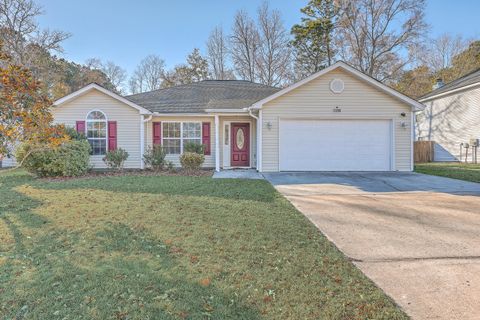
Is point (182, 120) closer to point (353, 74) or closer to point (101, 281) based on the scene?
point (353, 74)

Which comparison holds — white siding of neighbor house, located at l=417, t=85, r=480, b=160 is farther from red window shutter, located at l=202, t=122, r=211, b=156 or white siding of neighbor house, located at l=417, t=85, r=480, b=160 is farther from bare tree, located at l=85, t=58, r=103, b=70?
bare tree, located at l=85, t=58, r=103, b=70

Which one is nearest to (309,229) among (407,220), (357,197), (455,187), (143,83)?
(407,220)

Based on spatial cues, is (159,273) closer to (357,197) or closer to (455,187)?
(357,197)

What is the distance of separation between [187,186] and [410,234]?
18.7ft

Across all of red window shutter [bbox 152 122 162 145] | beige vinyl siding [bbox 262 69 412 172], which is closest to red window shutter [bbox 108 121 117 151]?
red window shutter [bbox 152 122 162 145]

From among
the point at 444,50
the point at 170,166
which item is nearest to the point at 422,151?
the point at 170,166

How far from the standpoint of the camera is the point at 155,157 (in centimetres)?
1270

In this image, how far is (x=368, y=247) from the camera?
411cm

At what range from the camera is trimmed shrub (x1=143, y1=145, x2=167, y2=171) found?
12719 millimetres

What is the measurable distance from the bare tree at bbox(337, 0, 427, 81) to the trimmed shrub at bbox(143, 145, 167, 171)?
20.8 m

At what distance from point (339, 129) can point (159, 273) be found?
34.6 feet

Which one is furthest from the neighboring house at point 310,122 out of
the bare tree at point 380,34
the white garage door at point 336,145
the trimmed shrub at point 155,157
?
the bare tree at point 380,34

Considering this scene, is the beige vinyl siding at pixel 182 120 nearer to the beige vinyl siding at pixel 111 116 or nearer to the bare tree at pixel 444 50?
the beige vinyl siding at pixel 111 116

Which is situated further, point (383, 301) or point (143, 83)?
point (143, 83)
